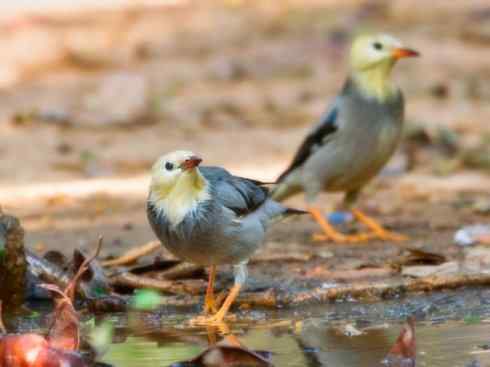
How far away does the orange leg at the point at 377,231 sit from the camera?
7886 millimetres

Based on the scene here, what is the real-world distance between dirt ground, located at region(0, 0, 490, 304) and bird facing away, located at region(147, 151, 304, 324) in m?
0.49

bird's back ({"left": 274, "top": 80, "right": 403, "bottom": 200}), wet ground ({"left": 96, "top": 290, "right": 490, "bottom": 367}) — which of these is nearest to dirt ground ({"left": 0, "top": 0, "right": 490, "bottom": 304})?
bird's back ({"left": 274, "top": 80, "right": 403, "bottom": 200})

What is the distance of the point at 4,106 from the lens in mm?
11484

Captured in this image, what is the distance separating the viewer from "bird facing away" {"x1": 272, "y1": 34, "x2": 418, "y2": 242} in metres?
8.02

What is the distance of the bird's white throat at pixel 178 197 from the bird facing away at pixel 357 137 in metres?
2.27

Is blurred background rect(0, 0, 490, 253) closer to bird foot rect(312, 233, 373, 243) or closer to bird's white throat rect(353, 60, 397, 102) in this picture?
bird foot rect(312, 233, 373, 243)

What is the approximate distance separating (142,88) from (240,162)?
188cm

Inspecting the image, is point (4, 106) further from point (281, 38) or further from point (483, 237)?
point (483, 237)

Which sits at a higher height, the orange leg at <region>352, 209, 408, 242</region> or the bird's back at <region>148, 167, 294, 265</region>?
the bird's back at <region>148, 167, 294, 265</region>

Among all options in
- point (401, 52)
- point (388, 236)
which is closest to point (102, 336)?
point (388, 236)

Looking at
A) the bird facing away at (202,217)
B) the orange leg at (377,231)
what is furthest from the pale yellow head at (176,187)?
the orange leg at (377,231)

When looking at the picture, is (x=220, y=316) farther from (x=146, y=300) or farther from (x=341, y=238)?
(x=341, y=238)

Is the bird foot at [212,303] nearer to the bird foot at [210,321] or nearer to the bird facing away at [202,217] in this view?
the bird facing away at [202,217]

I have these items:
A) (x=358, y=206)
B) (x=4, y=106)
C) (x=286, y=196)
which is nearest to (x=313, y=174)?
(x=286, y=196)
